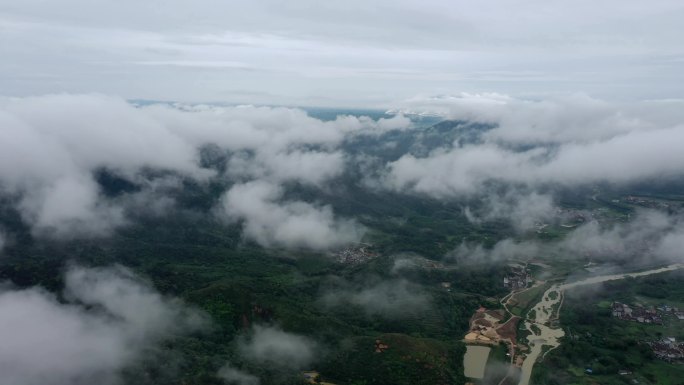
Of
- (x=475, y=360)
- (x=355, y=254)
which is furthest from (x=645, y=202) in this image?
(x=475, y=360)

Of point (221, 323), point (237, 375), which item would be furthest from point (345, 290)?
point (237, 375)

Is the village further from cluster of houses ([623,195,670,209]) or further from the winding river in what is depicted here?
cluster of houses ([623,195,670,209])

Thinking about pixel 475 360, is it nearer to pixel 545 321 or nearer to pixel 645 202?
pixel 545 321

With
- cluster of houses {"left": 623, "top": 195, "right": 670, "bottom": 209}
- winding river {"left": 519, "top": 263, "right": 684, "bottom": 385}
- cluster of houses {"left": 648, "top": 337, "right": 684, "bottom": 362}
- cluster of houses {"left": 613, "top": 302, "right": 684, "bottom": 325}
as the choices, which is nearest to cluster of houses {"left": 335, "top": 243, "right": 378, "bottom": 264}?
winding river {"left": 519, "top": 263, "right": 684, "bottom": 385}

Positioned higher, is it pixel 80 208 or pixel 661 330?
pixel 80 208

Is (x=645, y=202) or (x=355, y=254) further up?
(x=645, y=202)

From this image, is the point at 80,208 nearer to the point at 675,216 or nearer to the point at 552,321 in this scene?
the point at 552,321

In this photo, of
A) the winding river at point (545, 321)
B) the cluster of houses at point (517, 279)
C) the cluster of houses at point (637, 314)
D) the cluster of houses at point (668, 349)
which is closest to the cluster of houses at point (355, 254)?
the cluster of houses at point (517, 279)
